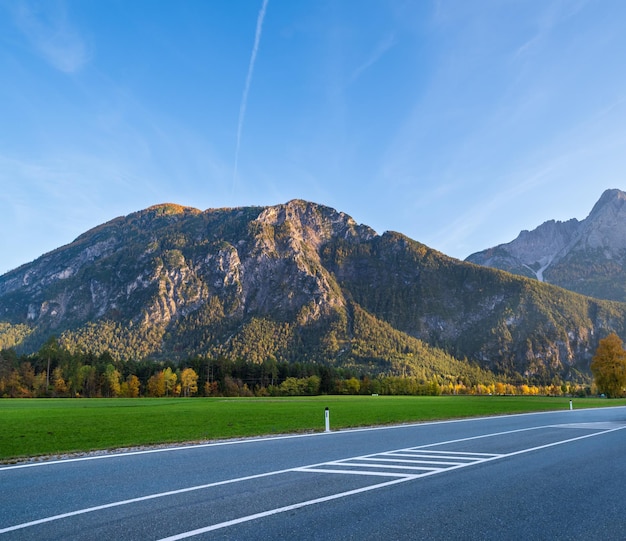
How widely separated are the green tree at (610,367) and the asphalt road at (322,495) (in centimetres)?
8291

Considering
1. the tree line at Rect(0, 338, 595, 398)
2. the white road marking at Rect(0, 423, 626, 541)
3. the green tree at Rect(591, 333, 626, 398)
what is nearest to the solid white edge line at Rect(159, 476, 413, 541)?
the white road marking at Rect(0, 423, 626, 541)

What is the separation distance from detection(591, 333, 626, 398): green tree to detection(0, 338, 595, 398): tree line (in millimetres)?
29069

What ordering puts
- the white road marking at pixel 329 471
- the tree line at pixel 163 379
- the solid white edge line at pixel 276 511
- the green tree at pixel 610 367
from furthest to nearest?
the tree line at pixel 163 379, the green tree at pixel 610 367, the white road marking at pixel 329 471, the solid white edge line at pixel 276 511

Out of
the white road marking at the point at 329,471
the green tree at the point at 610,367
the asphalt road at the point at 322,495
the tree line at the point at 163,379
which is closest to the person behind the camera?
the asphalt road at the point at 322,495

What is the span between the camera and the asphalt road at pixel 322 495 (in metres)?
5.93

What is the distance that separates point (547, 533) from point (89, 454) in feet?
42.1

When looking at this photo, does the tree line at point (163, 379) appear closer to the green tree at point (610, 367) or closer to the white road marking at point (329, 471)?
the green tree at point (610, 367)

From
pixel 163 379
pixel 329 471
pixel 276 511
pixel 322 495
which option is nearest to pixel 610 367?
pixel 329 471

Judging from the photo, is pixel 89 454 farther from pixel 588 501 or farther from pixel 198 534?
pixel 588 501

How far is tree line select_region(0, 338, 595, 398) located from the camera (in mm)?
102250

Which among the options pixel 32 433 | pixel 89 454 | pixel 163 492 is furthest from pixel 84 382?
pixel 163 492

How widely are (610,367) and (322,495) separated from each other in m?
92.8

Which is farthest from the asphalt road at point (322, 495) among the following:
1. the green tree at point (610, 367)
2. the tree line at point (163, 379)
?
the tree line at point (163, 379)

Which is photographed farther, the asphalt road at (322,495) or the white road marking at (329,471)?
the white road marking at (329,471)
